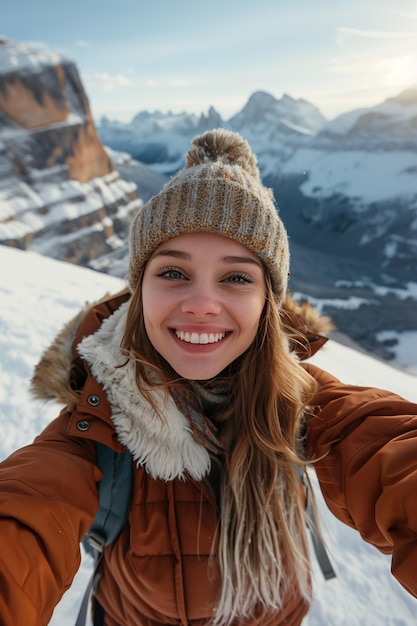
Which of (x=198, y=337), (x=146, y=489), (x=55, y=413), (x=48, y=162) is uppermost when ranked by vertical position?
(x=198, y=337)

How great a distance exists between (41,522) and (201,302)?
Result: 41cm

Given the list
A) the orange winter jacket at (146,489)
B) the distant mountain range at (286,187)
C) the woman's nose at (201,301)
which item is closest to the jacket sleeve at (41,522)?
the orange winter jacket at (146,489)

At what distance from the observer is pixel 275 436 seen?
2.61ft

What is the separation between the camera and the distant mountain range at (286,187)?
19.1m

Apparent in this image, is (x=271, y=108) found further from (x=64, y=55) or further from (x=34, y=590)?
(x=34, y=590)

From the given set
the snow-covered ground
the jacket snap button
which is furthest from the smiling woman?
the snow-covered ground

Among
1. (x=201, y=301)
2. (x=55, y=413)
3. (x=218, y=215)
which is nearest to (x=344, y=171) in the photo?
(x=55, y=413)

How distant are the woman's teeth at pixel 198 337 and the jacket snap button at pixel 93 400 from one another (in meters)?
0.20

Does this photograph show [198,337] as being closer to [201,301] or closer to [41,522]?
[201,301]

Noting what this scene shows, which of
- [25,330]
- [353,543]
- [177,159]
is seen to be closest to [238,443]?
[353,543]

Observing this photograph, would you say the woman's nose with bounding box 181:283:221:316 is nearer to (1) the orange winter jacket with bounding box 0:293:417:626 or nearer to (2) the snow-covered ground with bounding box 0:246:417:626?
(1) the orange winter jacket with bounding box 0:293:417:626

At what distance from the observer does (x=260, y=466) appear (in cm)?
82

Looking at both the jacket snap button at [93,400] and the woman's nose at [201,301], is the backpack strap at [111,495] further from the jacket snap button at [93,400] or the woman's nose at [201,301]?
the woman's nose at [201,301]

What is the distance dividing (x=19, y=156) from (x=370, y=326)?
64.6 ft
